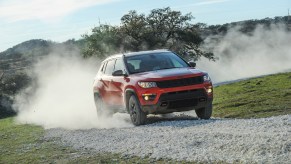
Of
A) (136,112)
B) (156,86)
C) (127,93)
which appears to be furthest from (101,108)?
(156,86)

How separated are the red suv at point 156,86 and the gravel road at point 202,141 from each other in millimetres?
648

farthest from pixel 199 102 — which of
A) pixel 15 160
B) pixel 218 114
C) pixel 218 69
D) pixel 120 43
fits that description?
pixel 218 69

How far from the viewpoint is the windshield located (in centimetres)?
1357

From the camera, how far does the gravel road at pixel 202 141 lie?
7270 mm

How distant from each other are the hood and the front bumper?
403 mm

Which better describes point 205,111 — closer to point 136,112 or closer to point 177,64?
point 177,64

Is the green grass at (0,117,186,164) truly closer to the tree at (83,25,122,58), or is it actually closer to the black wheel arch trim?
the black wheel arch trim

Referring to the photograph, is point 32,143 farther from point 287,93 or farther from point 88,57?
point 88,57

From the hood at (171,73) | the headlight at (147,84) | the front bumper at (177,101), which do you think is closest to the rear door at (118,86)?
the hood at (171,73)

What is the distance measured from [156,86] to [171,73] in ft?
1.70

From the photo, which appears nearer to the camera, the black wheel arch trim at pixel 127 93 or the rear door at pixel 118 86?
the black wheel arch trim at pixel 127 93

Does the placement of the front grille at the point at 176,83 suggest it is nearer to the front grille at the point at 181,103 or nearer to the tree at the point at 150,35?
the front grille at the point at 181,103

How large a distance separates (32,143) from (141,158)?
14.9 feet

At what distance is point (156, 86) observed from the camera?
40.7 feet
